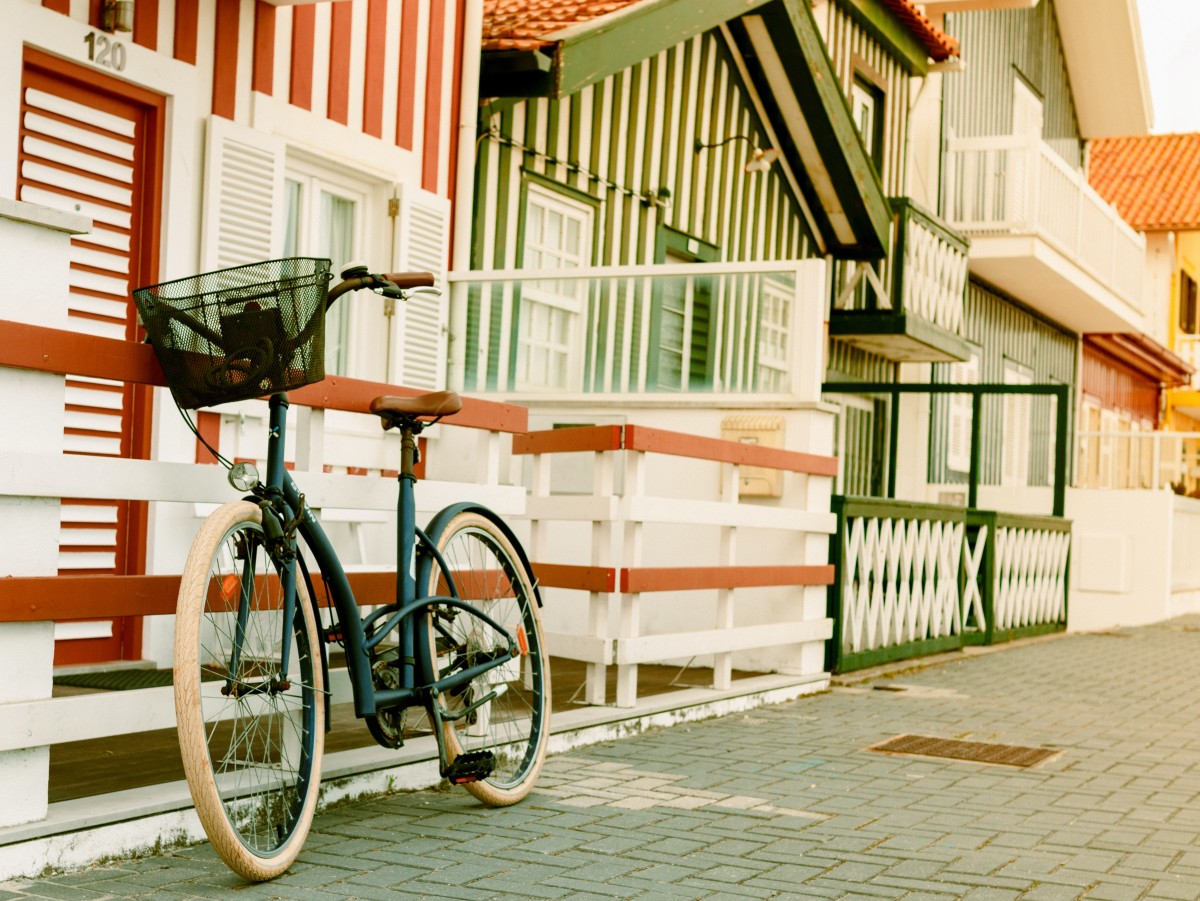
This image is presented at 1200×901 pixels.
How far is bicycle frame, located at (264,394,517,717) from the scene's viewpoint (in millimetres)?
4129

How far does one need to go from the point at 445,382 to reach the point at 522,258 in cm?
134

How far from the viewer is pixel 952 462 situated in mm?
18484

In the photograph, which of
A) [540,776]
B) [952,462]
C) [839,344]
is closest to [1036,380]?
[952,462]

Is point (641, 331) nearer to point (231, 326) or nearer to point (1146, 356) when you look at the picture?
point (231, 326)

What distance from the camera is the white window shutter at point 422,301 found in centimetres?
872

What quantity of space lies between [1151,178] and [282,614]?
30.6 m

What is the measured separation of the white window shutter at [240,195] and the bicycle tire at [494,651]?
2.54m

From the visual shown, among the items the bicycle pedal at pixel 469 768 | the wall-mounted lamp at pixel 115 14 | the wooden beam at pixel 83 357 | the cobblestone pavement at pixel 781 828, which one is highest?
the wall-mounted lamp at pixel 115 14

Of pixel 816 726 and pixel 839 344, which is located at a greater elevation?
pixel 839 344

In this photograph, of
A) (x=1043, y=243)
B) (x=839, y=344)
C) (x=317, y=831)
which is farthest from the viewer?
(x=1043, y=243)

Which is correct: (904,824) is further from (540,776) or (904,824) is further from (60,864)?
(60,864)

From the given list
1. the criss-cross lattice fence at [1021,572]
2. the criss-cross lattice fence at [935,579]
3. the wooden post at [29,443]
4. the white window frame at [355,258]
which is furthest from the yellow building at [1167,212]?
the wooden post at [29,443]

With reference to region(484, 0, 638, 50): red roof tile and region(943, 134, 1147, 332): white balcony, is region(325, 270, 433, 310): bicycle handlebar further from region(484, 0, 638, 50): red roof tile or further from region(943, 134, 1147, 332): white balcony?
region(943, 134, 1147, 332): white balcony

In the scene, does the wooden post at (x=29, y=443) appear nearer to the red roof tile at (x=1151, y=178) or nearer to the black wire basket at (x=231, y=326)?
the black wire basket at (x=231, y=326)
